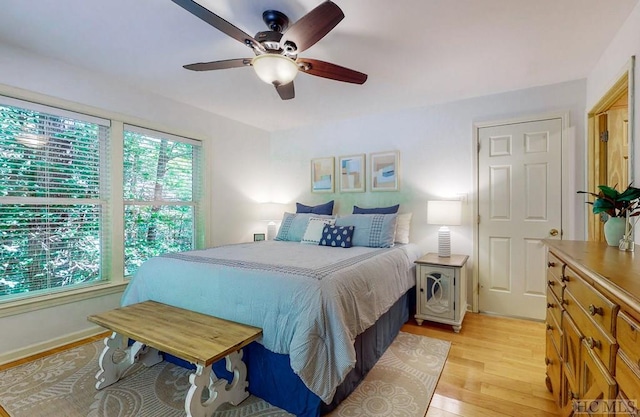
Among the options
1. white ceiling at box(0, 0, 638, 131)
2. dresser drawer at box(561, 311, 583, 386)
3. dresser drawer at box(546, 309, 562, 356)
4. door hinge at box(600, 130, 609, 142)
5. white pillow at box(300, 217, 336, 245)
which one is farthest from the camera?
white pillow at box(300, 217, 336, 245)

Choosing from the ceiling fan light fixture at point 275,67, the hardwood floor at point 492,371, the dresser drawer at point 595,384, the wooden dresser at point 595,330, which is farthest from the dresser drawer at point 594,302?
the ceiling fan light fixture at point 275,67

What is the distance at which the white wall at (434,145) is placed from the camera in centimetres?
281

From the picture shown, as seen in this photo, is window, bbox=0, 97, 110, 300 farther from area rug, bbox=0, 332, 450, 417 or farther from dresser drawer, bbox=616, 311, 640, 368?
dresser drawer, bbox=616, 311, 640, 368

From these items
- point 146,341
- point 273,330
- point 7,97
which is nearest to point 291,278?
point 273,330

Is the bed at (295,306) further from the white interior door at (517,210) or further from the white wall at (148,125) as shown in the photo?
the white interior door at (517,210)

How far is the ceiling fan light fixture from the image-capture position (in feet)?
5.90

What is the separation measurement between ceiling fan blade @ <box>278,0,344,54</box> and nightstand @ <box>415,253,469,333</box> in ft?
7.15

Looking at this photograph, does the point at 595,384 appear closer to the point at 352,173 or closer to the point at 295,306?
the point at 295,306

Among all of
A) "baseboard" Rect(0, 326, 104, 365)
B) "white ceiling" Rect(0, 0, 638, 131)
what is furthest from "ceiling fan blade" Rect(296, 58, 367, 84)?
"baseboard" Rect(0, 326, 104, 365)

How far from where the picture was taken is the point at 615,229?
1.61 m

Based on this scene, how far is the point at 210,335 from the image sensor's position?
162 centimetres

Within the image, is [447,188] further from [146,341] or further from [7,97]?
[7,97]

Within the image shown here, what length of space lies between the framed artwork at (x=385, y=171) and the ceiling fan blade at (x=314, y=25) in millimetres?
2176

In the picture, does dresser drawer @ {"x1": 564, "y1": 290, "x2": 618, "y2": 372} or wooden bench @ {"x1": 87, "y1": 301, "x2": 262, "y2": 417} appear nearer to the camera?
dresser drawer @ {"x1": 564, "y1": 290, "x2": 618, "y2": 372}
